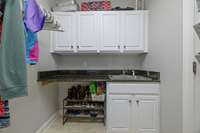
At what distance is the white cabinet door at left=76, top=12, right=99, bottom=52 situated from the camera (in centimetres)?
292

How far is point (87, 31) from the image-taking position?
9.62 ft

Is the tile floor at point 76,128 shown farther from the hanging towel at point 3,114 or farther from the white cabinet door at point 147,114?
the hanging towel at point 3,114

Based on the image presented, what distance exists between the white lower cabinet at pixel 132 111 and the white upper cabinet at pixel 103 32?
79 centimetres

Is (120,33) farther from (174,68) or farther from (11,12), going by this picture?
(11,12)

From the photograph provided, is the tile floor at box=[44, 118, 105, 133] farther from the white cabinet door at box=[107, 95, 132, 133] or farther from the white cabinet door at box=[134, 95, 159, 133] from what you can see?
the white cabinet door at box=[134, 95, 159, 133]

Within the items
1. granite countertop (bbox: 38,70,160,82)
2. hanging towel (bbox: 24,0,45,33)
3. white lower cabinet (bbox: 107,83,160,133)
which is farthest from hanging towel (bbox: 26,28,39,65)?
white lower cabinet (bbox: 107,83,160,133)

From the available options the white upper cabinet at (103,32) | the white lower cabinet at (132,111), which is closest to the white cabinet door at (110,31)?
the white upper cabinet at (103,32)

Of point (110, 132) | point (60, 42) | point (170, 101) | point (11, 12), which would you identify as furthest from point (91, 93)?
point (11, 12)

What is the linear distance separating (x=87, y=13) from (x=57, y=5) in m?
0.67

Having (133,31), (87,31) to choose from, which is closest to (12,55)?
(87,31)

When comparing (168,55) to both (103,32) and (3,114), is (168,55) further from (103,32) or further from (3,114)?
(3,114)

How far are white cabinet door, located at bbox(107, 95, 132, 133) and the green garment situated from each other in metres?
1.68

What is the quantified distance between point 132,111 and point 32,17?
1916 mm

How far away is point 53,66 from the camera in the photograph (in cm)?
311
